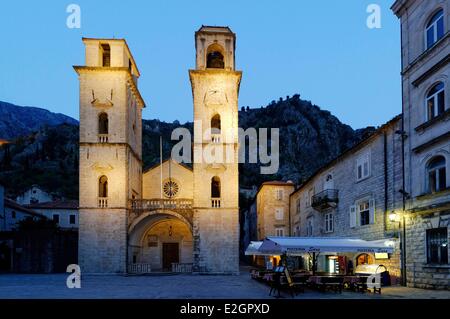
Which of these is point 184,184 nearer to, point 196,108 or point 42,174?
point 196,108

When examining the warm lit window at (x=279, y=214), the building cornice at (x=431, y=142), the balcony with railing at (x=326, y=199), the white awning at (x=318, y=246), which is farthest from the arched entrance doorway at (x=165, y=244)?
the building cornice at (x=431, y=142)

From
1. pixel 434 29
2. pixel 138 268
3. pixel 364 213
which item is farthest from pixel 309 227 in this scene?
pixel 434 29

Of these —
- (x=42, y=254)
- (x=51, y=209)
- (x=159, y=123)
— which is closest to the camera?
(x=42, y=254)

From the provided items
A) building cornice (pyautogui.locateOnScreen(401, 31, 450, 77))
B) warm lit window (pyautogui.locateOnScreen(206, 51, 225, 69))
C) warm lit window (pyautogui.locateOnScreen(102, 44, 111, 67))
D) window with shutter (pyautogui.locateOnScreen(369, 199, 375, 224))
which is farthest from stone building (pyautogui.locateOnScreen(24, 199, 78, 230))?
building cornice (pyautogui.locateOnScreen(401, 31, 450, 77))

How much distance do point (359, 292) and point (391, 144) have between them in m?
7.88

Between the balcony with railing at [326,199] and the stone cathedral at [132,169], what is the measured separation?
620 cm

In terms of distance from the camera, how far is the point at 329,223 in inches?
1382

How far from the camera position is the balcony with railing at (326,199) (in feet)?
108

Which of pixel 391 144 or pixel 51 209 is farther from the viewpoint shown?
pixel 51 209

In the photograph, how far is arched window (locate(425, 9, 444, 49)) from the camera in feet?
66.0

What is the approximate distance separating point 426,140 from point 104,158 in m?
23.9
